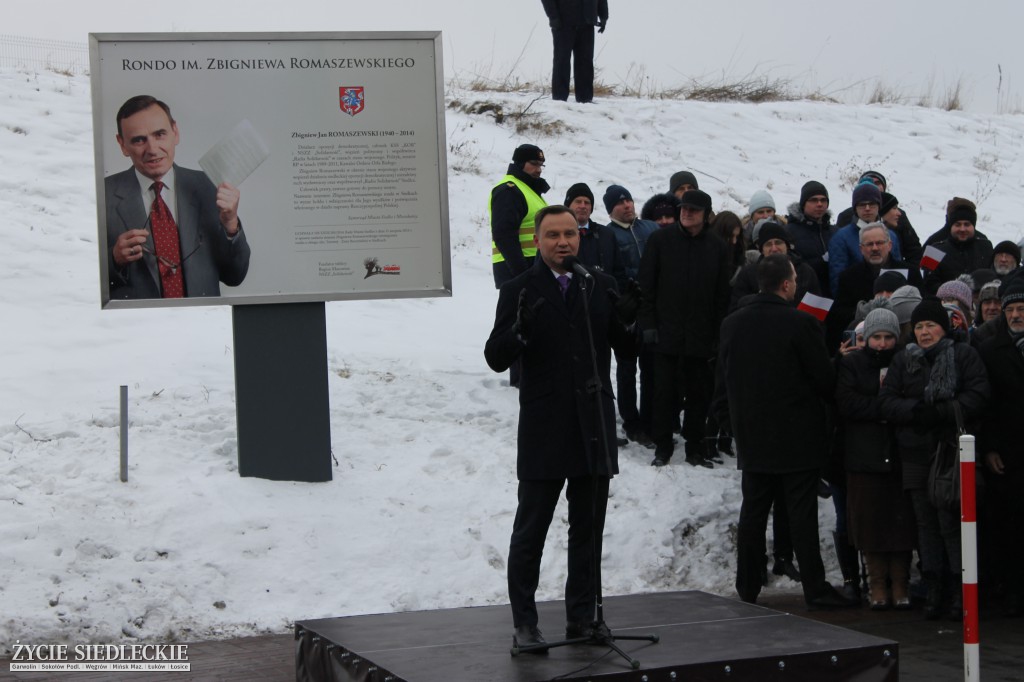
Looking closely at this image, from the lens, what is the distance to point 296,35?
31.8 ft

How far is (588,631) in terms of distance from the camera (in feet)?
21.4

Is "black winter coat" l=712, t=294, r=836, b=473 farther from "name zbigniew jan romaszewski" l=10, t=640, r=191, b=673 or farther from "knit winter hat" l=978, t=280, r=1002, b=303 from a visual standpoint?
"name zbigniew jan romaszewski" l=10, t=640, r=191, b=673

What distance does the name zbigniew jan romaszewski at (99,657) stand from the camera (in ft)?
23.6

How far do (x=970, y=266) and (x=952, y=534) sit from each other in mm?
3908

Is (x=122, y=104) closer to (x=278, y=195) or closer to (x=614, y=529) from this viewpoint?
(x=278, y=195)

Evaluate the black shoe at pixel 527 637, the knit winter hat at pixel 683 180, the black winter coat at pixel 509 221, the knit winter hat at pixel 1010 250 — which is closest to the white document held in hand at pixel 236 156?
the black winter coat at pixel 509 221

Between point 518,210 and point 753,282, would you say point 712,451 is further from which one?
point 518,210

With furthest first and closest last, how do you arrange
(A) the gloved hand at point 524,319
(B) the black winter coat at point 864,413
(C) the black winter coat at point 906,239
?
1. (C) the black winter coat at point 906,239
2. (B) the black winter coat at point 864,413
3. (A) the gloved hand at point 524,319

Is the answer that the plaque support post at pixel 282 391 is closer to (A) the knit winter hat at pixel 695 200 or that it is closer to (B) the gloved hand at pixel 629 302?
(A) the knit winter hat at pixel 695 200

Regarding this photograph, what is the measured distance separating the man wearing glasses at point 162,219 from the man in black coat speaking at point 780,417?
3727 mm

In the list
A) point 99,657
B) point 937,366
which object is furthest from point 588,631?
point 937,366

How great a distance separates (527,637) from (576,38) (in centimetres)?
1460

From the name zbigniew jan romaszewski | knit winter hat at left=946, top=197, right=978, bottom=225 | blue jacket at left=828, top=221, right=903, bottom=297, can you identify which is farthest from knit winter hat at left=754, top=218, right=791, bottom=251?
the name zbigniew jan romaszewski

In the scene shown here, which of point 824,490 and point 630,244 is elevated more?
point 630,244
